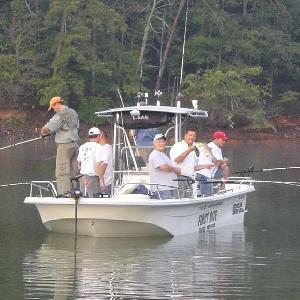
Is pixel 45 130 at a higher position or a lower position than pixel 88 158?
higher

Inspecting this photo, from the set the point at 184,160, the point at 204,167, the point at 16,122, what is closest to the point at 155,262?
the point at 184,160

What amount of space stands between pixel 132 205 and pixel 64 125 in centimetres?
174

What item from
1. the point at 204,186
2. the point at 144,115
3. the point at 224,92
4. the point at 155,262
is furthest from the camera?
the point at 224,92

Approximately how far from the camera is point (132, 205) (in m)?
16.1

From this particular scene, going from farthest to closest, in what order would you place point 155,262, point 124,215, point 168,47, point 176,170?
point 168,47 → point 176,170 → point 124,215 → point 155,262

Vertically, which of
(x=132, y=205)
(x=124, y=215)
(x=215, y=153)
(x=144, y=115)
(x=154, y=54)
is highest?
(x=154, y=54)

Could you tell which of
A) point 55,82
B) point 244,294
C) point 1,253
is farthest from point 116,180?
point 55,82

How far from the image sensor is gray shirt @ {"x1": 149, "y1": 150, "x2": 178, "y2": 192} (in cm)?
1666

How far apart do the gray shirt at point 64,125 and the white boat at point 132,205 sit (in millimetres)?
728

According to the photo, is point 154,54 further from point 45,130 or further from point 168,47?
point 45,130

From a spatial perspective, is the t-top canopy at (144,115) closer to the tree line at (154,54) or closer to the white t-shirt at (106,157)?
the white t-shirt at (106,157)

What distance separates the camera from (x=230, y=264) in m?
14.8

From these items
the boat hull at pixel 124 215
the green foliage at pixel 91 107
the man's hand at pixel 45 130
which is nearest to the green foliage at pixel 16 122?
the green foliage at pixel 91 107

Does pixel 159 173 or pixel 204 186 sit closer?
pixel 159 173
